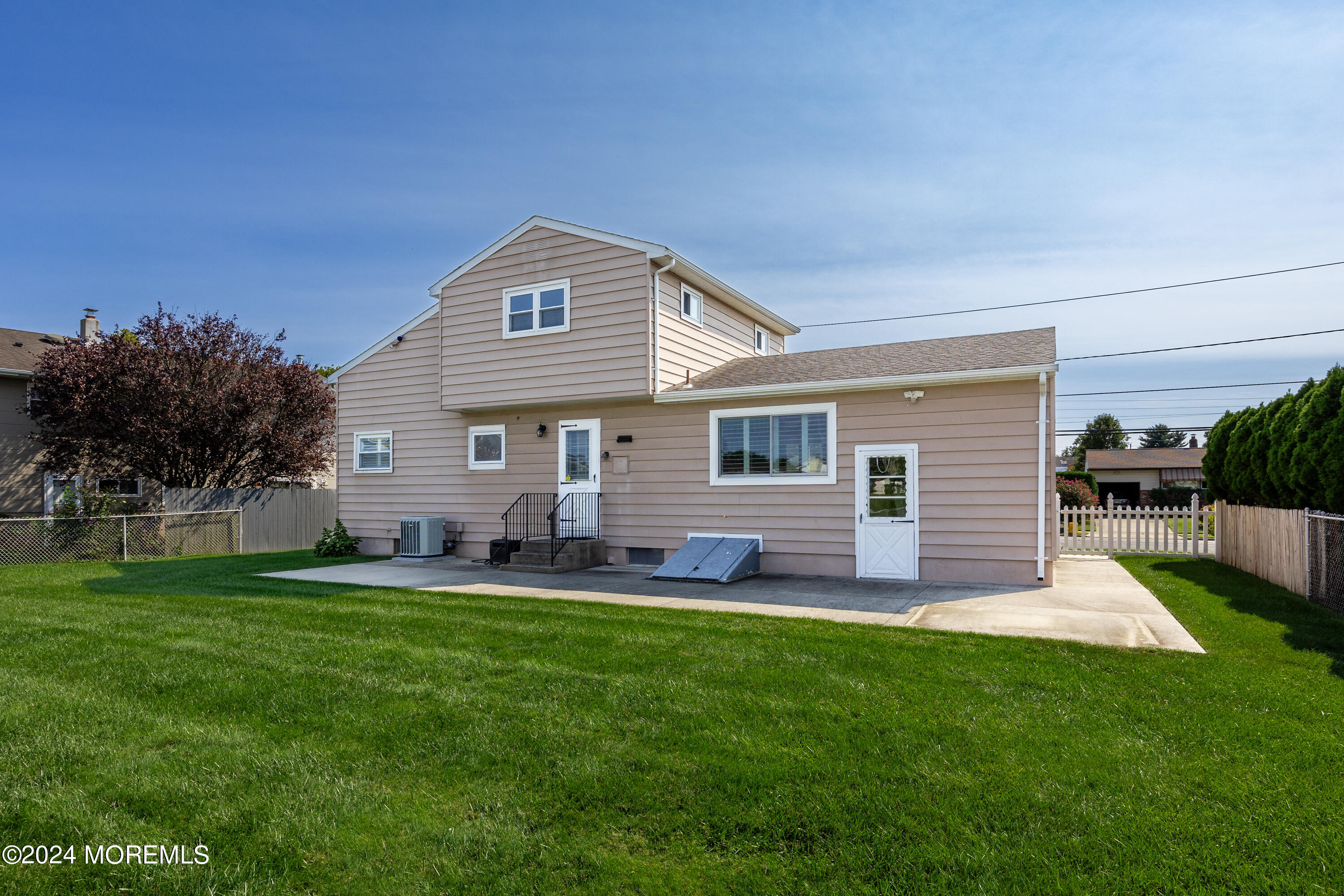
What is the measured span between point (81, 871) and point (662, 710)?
2840 millimetres

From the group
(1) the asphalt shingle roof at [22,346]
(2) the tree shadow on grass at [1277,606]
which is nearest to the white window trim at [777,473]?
Answer: (2) the tree shadow on grass at [1277,606]

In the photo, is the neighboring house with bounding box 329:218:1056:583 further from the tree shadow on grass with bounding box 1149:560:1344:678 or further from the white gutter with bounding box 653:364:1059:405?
the tree shadow on grass with bounding box 1149:560:1344:678

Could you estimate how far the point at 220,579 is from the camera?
11234 millimetres

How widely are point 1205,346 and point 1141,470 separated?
2059 cm

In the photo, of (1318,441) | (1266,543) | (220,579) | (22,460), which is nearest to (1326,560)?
(1318,441)

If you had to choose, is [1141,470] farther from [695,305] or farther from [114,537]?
[114,537]

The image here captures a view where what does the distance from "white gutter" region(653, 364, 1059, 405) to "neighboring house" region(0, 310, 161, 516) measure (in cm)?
1463

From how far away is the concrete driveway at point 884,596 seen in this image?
6.96 metres

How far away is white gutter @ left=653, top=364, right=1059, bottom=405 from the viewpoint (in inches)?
382

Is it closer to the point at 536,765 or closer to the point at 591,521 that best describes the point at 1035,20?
the point at 591,521

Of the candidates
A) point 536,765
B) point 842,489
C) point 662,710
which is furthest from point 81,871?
point 842,489

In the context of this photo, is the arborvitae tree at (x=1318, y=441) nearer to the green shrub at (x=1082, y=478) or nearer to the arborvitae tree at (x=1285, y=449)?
the arborvitae tree at (x=1285, y=449)

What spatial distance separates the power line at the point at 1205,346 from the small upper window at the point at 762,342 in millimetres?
11347

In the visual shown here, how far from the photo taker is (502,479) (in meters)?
14.1
